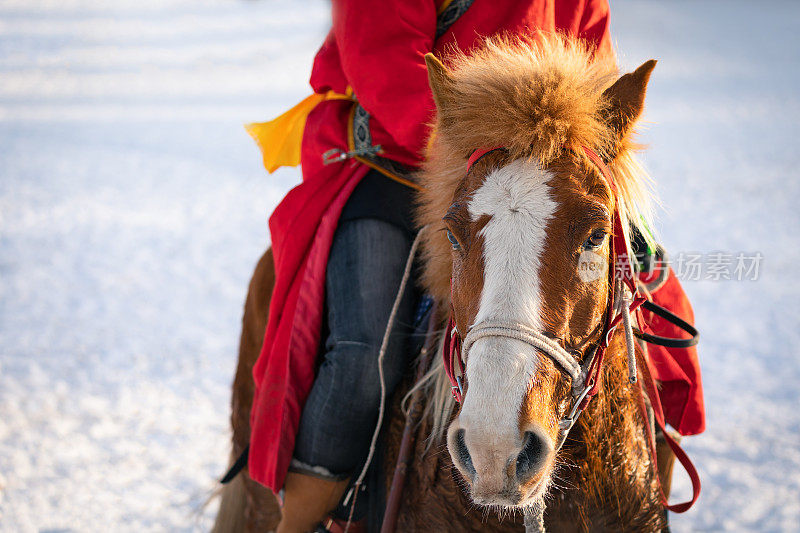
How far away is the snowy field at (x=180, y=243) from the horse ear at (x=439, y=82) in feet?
2.35

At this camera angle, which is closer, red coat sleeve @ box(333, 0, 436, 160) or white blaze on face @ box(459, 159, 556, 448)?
white blaze on face @ box(459, 159, 556, 448)

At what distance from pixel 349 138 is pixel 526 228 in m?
1.00

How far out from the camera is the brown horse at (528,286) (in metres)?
1.04

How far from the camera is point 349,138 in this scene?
1.95 meters

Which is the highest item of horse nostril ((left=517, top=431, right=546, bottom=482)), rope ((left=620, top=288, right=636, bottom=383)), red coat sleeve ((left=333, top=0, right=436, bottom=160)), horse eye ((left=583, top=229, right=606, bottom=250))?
red coat sleeve ((left=333, top=0, right=436, bottom=160))

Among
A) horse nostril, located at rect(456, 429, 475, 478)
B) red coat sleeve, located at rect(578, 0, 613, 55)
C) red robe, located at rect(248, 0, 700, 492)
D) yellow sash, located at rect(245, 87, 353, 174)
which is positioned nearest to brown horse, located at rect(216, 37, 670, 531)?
horse nostril, located at rect(456, 429, 475, 478)

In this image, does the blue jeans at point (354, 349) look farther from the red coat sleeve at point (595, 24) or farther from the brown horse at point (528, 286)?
the red coat sleeve at point (595, 24)

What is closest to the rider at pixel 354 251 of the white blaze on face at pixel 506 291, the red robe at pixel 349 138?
the red robe at pixel 349 138

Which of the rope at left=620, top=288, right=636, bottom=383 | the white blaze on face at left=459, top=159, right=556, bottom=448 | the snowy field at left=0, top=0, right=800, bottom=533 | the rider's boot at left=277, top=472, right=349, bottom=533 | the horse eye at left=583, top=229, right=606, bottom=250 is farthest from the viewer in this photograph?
the snowy field at left=0, top=0, right=800, bottom=533

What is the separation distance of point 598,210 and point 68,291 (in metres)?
6.03

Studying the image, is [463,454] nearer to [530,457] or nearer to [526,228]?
[530,457]

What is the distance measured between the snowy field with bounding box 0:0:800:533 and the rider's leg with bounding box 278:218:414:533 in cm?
82

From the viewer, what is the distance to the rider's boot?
5.82 feet

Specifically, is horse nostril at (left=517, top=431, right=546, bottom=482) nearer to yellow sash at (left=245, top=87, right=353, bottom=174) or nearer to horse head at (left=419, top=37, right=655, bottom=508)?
horse head at (left=419, top=37, right=655, bottom=508)
